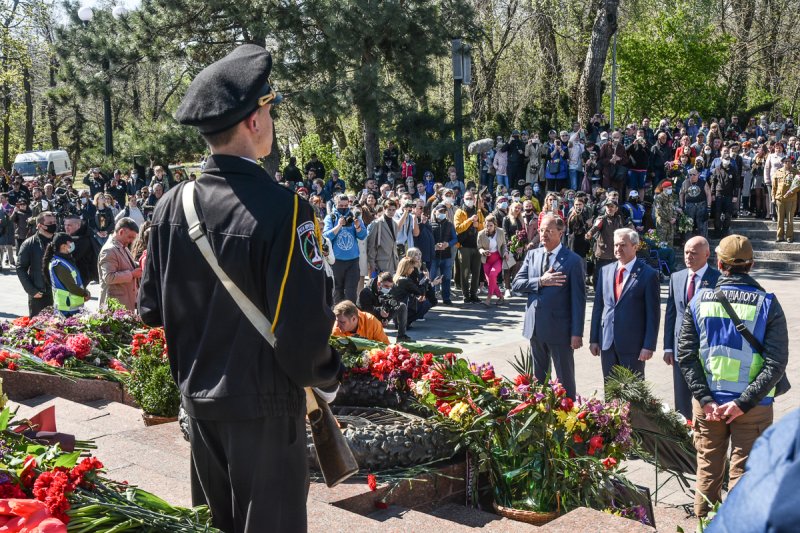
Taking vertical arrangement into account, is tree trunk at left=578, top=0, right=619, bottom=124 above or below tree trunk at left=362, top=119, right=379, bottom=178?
above

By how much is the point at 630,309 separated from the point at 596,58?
1996 centimetres

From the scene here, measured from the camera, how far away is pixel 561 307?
801 cm

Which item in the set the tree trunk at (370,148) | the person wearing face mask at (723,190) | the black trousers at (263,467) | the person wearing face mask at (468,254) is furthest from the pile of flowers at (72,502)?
the tree trunk at (370,148)

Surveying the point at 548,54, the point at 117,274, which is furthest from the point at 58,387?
the point at 548,54

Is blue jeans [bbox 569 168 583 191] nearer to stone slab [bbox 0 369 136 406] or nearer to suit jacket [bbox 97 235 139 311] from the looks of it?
suit jacket [bbox 97 235 139 311]

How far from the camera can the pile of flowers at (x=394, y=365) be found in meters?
6.00

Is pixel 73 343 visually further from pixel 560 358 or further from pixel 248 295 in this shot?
pixel 248 295

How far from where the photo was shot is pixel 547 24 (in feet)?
103

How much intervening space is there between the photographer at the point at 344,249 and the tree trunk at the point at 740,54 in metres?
23.5

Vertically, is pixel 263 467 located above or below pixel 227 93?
below

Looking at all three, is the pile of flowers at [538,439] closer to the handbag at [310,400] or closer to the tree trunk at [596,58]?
the handbag at [310,400]

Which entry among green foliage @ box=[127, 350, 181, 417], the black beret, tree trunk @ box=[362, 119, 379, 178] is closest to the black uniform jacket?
the black beret

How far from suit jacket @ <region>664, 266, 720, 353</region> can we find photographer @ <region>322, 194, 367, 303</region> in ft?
23.4

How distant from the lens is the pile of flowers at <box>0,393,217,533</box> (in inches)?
127
